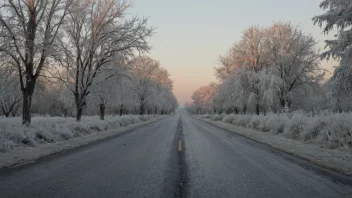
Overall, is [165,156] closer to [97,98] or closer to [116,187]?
[116,187]

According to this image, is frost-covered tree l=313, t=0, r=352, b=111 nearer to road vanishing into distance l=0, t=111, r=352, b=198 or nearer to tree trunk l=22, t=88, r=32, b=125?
road vanishing into distance l=0, t=111, r=352, b=198

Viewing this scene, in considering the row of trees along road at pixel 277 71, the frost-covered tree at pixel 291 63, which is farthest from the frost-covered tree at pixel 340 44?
the frost-covered tree at pixel 291 63

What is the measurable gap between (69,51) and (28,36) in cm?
270

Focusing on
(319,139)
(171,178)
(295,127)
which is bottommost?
(171,178)

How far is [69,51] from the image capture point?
18.7 meters

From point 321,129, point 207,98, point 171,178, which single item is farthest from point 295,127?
point 207,98

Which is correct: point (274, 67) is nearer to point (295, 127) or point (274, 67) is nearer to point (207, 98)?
point (295, 127)

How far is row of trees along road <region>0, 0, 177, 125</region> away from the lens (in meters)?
16.6

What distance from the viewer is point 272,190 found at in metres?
5.84

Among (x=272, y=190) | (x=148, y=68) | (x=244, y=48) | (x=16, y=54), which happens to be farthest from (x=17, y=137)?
(x=148, y=68)

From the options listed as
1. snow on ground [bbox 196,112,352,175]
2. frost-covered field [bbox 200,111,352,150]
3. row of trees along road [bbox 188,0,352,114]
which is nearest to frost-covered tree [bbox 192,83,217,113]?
row of trees along road [bbox 188,0,352,114]

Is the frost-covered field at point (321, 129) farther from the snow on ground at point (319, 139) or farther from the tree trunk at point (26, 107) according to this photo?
the tree trunk at point (26, 107)

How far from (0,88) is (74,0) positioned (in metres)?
7.35

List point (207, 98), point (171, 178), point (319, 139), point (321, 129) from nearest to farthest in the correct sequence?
point (171, 178), point (319, 139), point (321, 129), point (207, 98)
